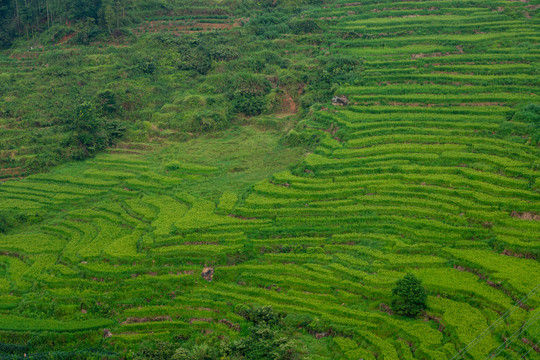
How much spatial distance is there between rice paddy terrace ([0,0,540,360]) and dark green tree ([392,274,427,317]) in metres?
0.46

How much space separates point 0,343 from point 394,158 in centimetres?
2313

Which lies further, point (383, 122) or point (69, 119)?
point (69, 119)

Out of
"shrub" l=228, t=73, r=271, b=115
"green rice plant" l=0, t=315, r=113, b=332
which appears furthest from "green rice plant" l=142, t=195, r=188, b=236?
"shrub" l=228, t=73, r=271, b=115

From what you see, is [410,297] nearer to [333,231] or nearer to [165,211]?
[333,231]

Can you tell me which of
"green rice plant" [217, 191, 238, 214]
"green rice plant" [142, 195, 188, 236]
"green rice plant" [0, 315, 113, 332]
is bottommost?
"green rice plant" [0, 315, 113, 332]

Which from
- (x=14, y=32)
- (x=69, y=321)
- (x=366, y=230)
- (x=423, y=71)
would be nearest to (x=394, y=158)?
(x=366, y=230)

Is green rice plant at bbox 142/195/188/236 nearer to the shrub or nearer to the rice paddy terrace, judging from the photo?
the rice paddy terrace

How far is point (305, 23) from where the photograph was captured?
160 ft

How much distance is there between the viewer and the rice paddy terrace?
71.9 ft

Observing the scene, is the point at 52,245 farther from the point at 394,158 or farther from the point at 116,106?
the point at 394,158

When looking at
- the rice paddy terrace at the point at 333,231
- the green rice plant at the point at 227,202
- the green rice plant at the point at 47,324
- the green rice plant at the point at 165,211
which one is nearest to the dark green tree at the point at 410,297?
the rice paddy terrace at the point at 333,231

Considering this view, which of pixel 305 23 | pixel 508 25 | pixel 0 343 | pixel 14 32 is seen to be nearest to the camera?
pixel 0 343


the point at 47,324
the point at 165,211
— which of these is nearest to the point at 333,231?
the point at 165,211

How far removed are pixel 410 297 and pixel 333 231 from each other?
7.08 m
